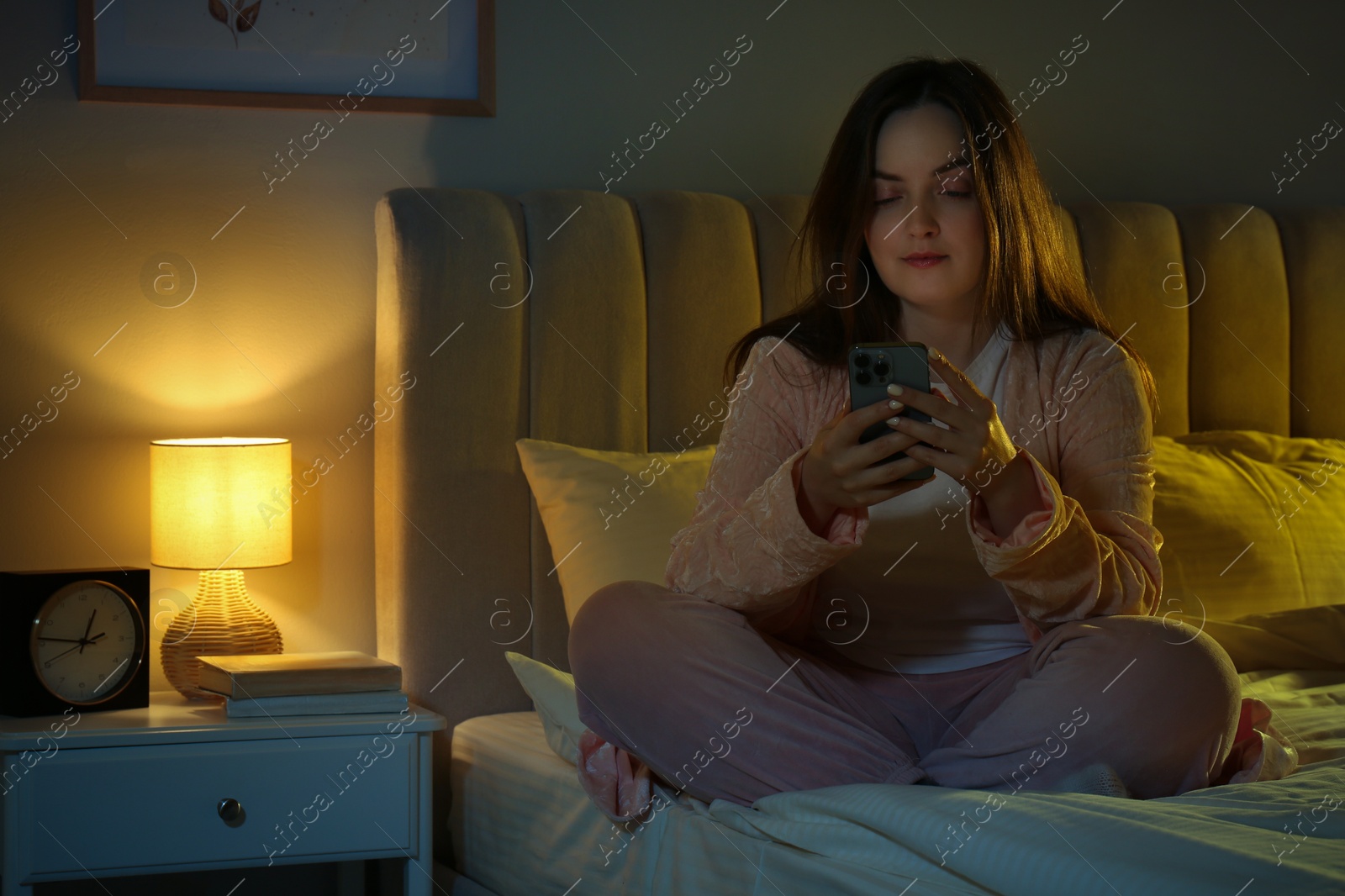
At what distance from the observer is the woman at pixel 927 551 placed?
1155mm

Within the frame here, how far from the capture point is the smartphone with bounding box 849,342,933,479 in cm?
115

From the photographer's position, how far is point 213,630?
1871mm

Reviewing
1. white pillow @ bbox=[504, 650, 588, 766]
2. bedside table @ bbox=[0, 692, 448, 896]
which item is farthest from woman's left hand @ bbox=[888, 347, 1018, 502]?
bedside table @ bbox=[0, 692, 448, 896]

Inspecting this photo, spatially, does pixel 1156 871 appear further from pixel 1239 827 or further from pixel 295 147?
pixel 295 147

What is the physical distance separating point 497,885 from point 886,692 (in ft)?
2.17

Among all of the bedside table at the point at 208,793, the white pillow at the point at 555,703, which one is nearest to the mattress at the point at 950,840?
the white pillow at the point at 555,703

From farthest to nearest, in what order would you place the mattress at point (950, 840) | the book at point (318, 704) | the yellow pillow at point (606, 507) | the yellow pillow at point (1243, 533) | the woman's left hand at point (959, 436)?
the yellow pillow at point (1243, 533)
the yellow pillow at point (606, 507)
the book at point (318, 704)
the woman's left hand at point (959, 436)
the mattress at point (950, 840)

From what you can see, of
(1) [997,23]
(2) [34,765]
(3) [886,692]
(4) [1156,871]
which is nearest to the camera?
(4) [1156,871]

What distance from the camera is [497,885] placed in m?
1.72

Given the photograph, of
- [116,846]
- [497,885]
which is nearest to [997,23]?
[497,885]

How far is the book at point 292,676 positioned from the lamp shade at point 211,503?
162mm

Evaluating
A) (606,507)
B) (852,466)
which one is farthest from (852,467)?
(606,507)

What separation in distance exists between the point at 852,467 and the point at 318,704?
2.89ft

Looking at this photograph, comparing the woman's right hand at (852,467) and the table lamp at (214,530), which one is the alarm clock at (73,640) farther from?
the woman's right hand at (852,467)
